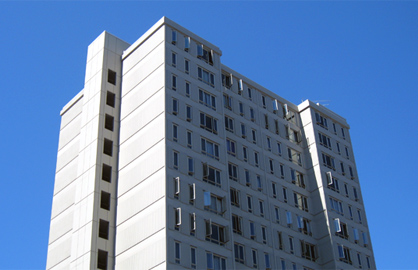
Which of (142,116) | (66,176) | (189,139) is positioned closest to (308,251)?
(189,139)

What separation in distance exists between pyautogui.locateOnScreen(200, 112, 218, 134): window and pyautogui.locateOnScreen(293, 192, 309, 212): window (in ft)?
51.5

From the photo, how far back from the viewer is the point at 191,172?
61844 mm

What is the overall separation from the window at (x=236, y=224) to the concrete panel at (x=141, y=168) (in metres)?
11.6

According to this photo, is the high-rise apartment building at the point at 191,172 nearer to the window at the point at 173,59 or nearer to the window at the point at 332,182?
the window at the point at 332,182

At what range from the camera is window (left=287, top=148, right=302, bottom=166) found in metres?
80.4

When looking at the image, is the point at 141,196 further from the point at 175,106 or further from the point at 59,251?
Result: the point at 59,251

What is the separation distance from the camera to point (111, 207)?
63906 mm

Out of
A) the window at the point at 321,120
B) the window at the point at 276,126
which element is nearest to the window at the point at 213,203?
the window at the point at 276,126

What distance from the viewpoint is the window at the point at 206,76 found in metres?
70.5

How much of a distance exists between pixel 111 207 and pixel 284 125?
2874 centimetres

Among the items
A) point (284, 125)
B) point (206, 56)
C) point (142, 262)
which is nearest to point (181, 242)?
point (142, 262)

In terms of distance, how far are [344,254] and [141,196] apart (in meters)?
27.6

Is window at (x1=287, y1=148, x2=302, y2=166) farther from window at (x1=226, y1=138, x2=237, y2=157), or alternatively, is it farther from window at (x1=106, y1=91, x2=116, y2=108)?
window at (x1=106, y1=91, x2=116, y2=108)

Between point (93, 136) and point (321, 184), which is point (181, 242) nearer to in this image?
point (93, 136)
